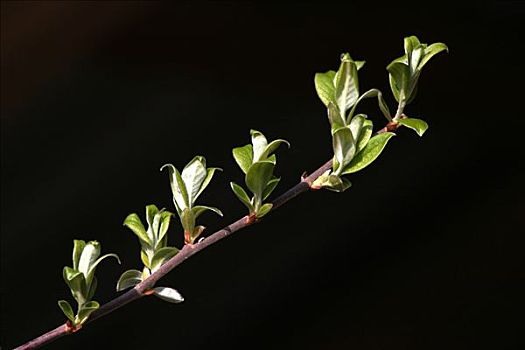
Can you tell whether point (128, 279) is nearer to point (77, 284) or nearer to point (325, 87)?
point (77, 284)

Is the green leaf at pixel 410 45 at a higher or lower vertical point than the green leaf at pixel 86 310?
higher

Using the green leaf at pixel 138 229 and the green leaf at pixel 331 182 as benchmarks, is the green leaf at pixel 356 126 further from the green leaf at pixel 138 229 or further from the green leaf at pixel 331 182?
the green leaf at pixel 138 229

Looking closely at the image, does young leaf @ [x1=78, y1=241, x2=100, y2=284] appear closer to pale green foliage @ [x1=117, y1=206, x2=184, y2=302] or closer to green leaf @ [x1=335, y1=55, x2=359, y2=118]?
pale green foliage @ [x1=117, y1=206, x2=184, y2=302]

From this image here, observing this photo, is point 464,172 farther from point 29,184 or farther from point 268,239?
point 29,184

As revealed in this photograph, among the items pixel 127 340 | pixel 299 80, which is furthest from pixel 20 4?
pixel 127 340

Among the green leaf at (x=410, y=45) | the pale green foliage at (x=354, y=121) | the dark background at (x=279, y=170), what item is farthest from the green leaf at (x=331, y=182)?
the dark background at (x=279, y=170)

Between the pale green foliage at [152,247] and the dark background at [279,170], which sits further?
the dark background at [279,170]
